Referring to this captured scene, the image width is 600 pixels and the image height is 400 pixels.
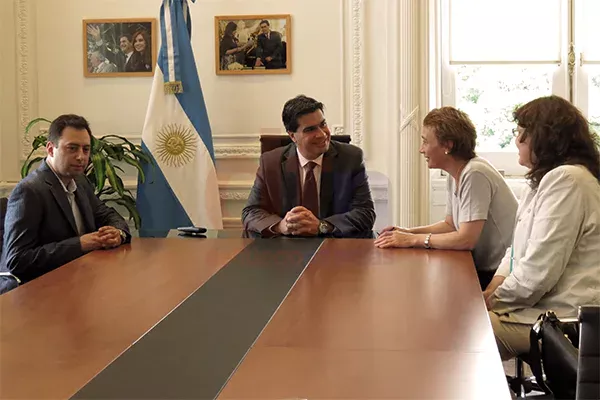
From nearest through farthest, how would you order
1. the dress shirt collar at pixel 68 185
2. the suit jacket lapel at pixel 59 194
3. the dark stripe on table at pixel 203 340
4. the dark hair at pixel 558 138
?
the dark stripe on table at pixel 203 340 → the dark hair at pixel 558 138 → the suit jacket lapel at pixel 59 194 → the dress shirt collar at pixel 68 185

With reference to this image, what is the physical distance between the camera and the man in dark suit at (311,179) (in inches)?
147

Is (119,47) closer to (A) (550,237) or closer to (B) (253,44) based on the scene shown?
(B) (253,44)

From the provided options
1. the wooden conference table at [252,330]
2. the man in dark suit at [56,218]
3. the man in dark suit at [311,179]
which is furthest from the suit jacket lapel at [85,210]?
the man in dark suit at [311,179]

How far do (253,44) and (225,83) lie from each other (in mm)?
333

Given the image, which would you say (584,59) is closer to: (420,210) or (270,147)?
(420,210)

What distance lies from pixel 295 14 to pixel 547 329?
386 centimetres

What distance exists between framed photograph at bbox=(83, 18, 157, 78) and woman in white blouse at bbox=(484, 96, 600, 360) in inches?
133

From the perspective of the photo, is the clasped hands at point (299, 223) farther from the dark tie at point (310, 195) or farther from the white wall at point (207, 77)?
the white wall at point (207, 77)

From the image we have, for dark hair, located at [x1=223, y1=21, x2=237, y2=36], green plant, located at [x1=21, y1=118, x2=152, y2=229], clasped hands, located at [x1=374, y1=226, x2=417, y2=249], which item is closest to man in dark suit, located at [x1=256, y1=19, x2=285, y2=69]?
dark hair, located at [x1=223, y1=21, x2=237, y2=36]

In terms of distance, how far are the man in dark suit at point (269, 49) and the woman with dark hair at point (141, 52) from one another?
0.77 metres

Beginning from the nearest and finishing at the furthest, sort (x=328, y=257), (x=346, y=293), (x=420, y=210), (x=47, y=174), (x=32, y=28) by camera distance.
→ 1. (x=346, y=293)
2. (x=328, y=257)
3. (x=47, y=174)
4. (x=420, y=210)
5. (x=32, y=28)

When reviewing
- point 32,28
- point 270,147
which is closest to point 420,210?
point 270,147

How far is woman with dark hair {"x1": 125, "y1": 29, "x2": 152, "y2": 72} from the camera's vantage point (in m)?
5.52

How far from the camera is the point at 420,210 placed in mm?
5207
